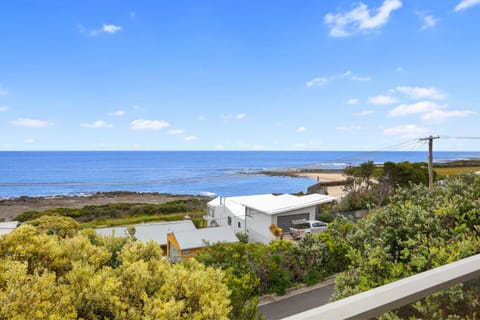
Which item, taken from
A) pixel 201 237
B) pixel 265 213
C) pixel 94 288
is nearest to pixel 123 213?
pixel 201 237

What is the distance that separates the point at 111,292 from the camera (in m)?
2.63

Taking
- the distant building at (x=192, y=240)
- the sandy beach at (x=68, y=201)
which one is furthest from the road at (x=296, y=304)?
the sandy beach at (x=68, y=201)

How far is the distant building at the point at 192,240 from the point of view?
12.9 metres

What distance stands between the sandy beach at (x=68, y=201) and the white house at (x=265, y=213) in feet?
69.1

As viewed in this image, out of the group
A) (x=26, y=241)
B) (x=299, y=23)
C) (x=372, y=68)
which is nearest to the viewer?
(x=26, y=241)

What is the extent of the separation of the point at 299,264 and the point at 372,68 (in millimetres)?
17830

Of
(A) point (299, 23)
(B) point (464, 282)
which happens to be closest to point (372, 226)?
(B) point (464, 282)

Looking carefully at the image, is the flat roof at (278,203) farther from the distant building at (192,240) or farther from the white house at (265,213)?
the distant building at (192,240)

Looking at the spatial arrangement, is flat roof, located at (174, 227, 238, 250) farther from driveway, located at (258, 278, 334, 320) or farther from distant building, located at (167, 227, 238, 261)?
driveway, located at (258, 278, 334, 320)

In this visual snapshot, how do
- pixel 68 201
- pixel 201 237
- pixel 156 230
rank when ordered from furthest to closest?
pixel 68 201
pixel 156 230
pixel 201 237

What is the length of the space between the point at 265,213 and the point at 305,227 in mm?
2524

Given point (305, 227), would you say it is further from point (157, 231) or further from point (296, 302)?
point (157, 231)

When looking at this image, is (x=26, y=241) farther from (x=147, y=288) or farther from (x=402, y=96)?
(x=402, y=96)

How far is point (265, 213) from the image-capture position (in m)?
15.9
